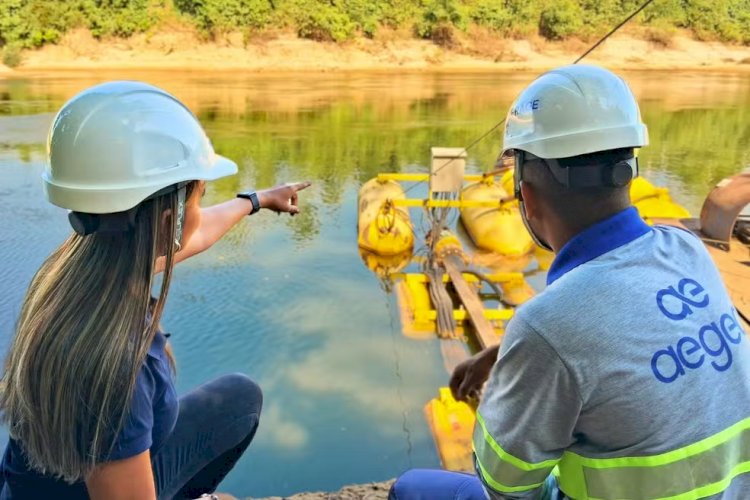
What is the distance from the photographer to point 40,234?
8391 millimetres

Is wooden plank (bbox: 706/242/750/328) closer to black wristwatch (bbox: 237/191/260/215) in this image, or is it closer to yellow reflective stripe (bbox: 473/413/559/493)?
black wristwatch (bbox: 237/191/260/215)

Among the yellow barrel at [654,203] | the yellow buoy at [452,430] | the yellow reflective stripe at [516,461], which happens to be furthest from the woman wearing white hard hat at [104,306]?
the yellow barrel at [654,203]

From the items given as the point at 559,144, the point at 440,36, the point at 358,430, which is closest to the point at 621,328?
the point at 559,144

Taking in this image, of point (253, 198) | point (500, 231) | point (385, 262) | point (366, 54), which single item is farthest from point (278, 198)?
point (366, 54)

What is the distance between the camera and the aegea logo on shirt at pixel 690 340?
1.14 m

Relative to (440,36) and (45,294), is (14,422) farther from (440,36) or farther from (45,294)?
(440,36)

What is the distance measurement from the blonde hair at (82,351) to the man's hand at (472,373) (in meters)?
0.89

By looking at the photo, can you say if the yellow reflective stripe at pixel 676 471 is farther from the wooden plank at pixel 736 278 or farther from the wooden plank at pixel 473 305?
the wooden plank at pixel 473 305

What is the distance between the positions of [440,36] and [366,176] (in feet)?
80.4

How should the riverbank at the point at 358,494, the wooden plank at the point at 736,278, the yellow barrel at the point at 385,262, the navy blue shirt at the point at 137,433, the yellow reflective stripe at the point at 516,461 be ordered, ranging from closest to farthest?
the yellow reflective stripe at the point at 516,461 < the navy blue shirt at the point at 137,433 < the riverbank at the point at 358,494 < the wooden plank at the point at 736,278 < the yellow barrel at the point at 385,262

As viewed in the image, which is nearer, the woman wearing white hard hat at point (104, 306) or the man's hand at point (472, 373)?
the woman wearing white hard hat at point (104, 306)

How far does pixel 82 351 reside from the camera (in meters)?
1.30

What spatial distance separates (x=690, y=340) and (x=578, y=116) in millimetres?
546

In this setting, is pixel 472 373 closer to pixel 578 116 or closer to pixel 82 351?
pixel 578 116
